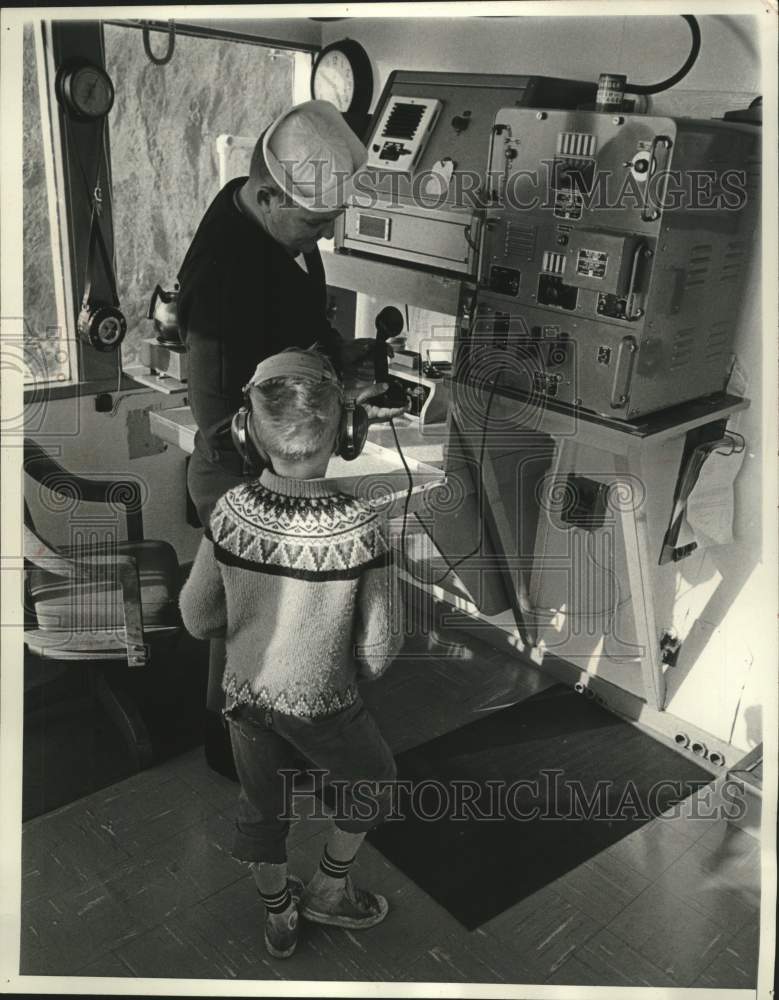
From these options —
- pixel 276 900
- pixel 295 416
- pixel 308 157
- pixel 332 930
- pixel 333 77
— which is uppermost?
Answer: pixel 333 77

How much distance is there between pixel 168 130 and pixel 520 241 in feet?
3.51

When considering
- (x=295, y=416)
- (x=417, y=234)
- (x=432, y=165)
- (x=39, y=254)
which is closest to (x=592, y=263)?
(x=417, y=234)

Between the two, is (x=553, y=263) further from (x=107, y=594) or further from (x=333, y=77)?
(x=107, y=594)

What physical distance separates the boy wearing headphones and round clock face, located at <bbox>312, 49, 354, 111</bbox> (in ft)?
4.32

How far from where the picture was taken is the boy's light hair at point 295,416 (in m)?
1.78

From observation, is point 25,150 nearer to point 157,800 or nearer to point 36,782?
point 36,782

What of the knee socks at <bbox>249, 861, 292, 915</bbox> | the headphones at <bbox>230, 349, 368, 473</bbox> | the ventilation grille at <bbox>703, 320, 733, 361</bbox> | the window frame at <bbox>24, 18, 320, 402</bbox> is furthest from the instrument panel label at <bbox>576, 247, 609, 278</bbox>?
the knee socks at <bbox>249, 861, 292, 915</bbox>

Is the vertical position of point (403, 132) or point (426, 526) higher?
point (403, 132)

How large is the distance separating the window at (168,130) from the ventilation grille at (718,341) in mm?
1360

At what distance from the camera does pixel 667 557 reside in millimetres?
2812

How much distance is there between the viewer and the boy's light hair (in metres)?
1.78

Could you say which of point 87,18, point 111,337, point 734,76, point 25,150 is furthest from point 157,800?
point 734,76

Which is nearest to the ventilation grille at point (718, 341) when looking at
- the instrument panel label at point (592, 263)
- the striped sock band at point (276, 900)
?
the instrument panel label at point (592, 263)

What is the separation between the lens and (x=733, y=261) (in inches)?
95.3
